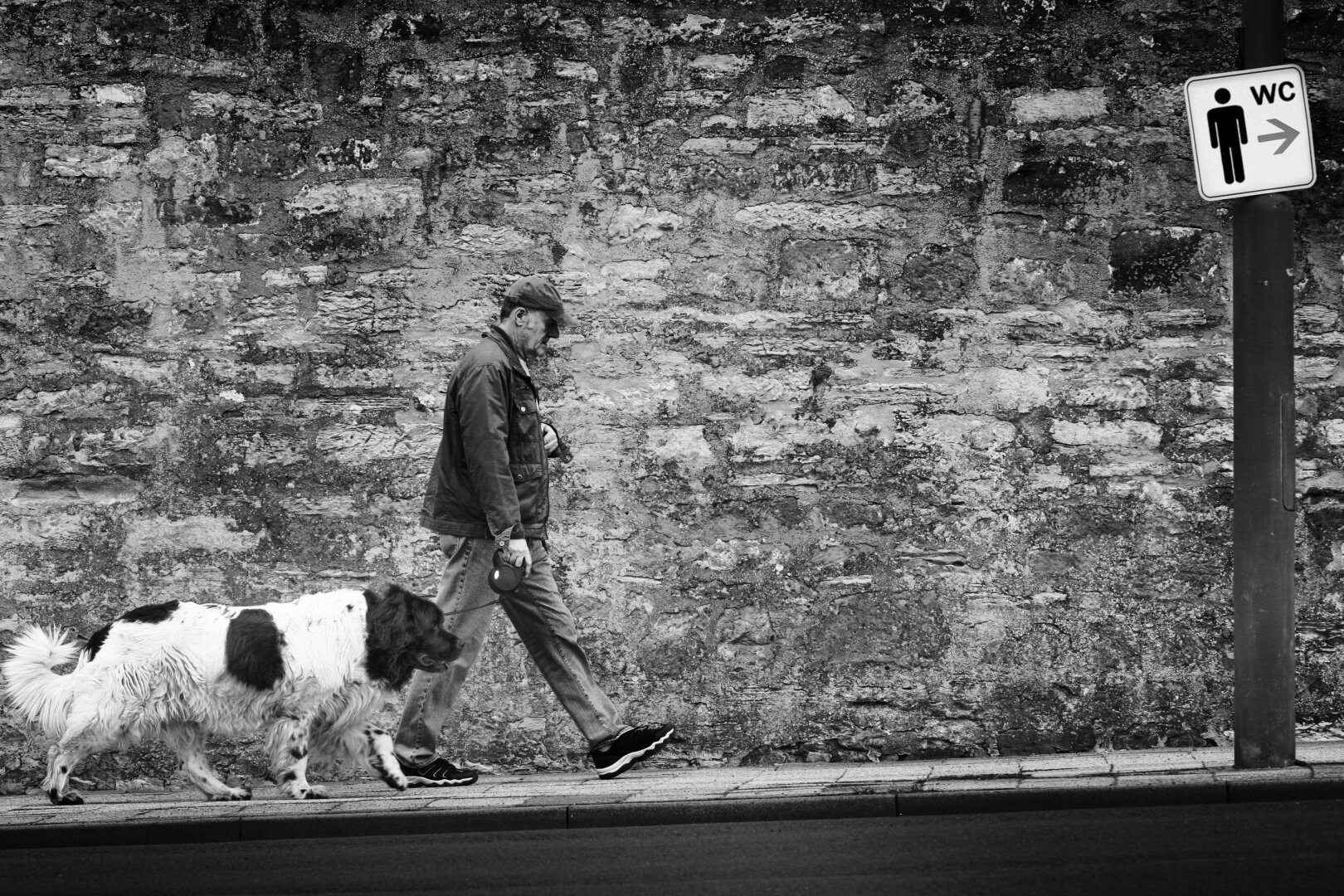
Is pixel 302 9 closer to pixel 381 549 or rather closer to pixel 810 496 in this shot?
pixel 381 549

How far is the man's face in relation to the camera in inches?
310

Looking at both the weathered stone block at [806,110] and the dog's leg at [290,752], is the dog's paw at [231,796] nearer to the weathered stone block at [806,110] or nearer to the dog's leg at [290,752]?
the dog's leg at [290,752]

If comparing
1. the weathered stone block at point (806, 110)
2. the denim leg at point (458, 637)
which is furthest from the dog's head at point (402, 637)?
the weathered stone block at point (806, 110)

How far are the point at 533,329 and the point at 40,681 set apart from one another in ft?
8.79

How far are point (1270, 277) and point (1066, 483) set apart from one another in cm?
152

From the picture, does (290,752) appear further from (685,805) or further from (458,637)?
(685,805)

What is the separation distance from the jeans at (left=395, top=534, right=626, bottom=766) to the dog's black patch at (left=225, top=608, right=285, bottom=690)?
0.74 meters

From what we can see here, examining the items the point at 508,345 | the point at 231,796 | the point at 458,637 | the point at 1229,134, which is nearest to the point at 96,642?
the point at 231,796

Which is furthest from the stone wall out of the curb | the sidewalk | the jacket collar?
the curb

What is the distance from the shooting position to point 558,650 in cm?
784

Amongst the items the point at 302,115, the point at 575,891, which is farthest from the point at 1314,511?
the point at 302,115

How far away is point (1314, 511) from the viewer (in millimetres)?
8203

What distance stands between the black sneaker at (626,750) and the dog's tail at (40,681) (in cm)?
234

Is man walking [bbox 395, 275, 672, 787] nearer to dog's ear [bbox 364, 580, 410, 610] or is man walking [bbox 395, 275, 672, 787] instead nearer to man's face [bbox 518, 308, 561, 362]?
man's face [bbox 518, 308, 561, 362]
